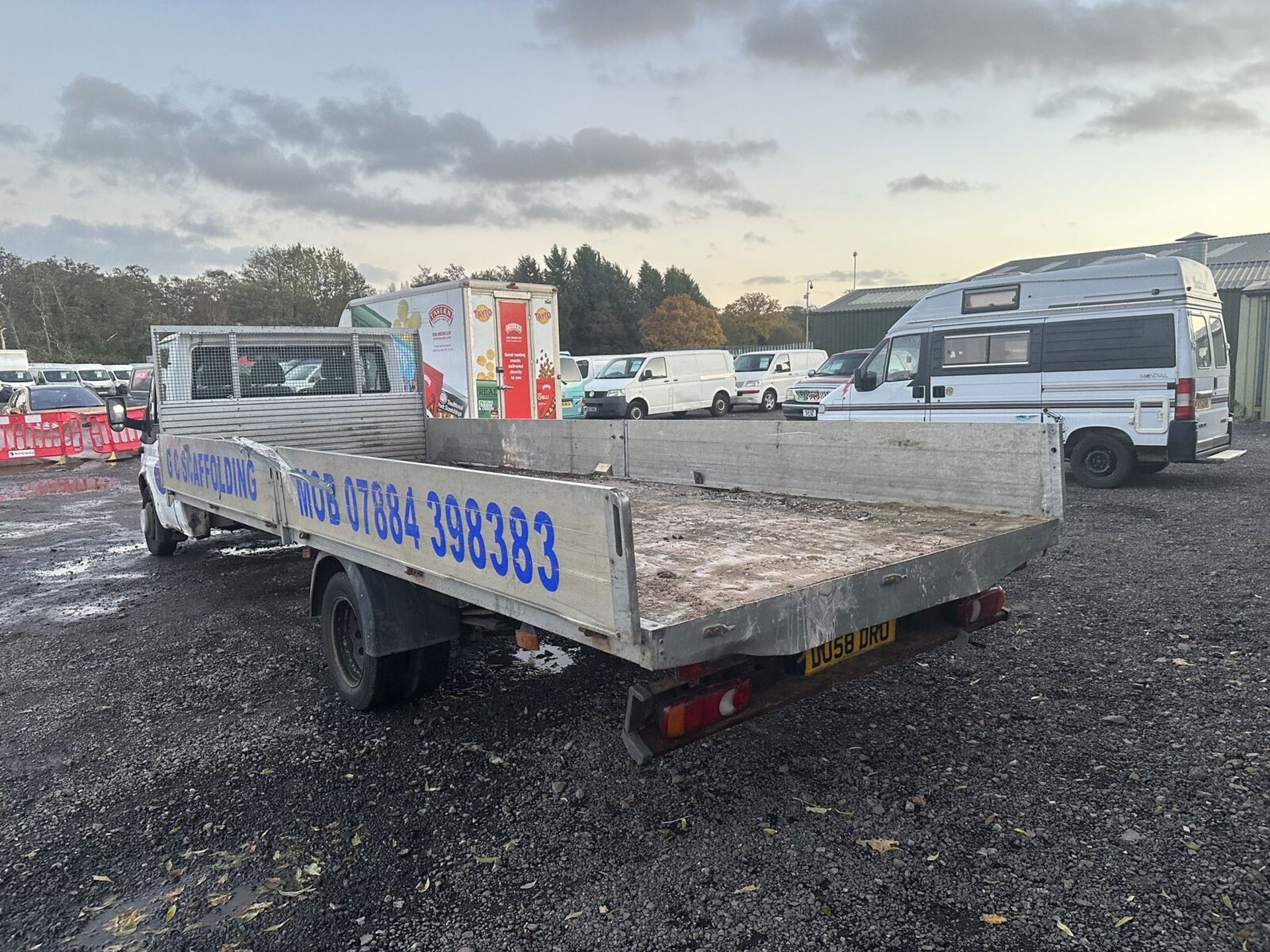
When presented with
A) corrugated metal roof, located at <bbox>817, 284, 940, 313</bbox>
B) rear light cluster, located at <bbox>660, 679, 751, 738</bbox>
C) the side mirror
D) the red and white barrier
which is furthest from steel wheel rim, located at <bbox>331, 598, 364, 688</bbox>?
corrugated metal roof, located at <bbox>817, 284, 940, 313</bbox>

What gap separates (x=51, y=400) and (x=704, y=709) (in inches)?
866

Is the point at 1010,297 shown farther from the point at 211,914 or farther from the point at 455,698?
the point at 211,914

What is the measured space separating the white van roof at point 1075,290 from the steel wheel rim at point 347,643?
918cm

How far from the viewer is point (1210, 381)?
9516 millimetres

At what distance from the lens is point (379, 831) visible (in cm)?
313

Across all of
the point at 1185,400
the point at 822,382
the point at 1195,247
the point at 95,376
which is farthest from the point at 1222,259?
the point at 95,376

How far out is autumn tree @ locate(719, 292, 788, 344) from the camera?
208 feet

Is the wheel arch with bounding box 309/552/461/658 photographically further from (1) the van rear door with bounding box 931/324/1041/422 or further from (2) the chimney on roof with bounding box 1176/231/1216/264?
(2) the chimney on roof with bounding box 1176/231/1216/264

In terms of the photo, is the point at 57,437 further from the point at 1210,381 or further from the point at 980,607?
the point at 1210,381

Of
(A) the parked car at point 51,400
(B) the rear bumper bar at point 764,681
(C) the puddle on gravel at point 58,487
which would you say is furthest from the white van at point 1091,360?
(A) the parked car at point 51,400

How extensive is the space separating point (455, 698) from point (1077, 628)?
3.91 m

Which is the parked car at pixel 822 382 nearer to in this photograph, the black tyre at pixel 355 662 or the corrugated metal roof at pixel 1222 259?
the corrugated metal roof at pixel 1222 259

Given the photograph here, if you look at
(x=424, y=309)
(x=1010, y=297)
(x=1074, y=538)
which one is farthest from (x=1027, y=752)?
(x=424, y=309)

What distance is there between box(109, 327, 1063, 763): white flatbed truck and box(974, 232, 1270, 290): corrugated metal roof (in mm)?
23314
